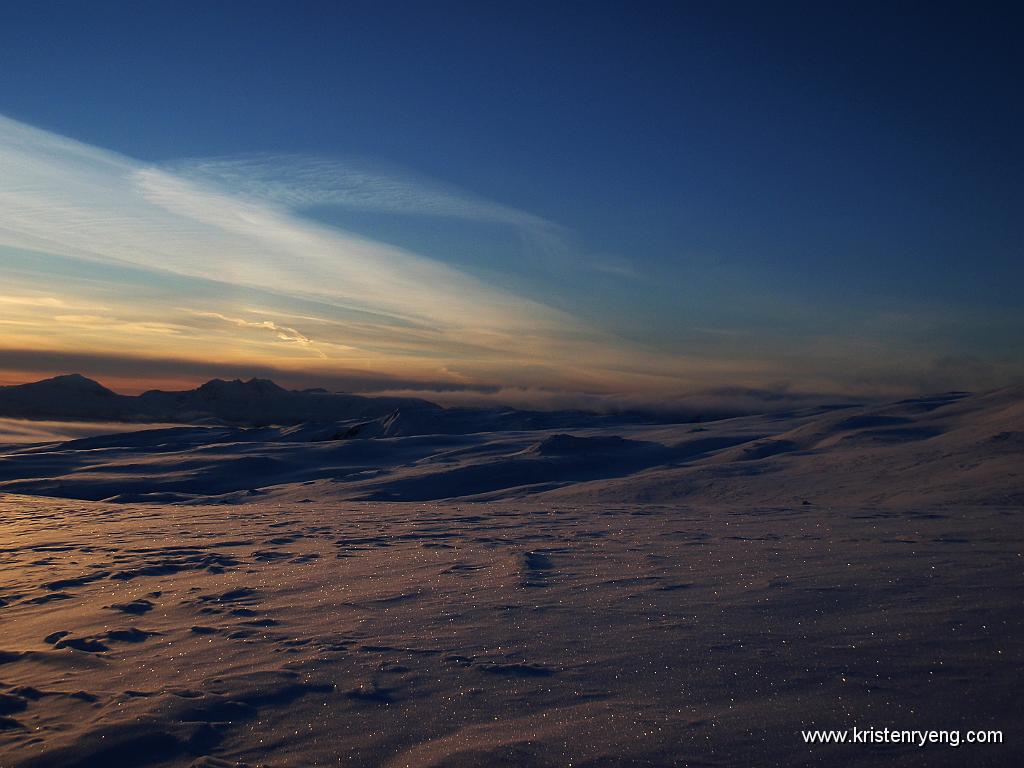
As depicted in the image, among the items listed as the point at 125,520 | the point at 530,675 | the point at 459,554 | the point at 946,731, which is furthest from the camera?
the point at 125,520

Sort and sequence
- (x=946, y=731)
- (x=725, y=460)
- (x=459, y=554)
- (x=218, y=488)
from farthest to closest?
(x=218, y=488)
(x=725, y=460)
(x=459, y=554)
(x=946, y=731)

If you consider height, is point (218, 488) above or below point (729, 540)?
below

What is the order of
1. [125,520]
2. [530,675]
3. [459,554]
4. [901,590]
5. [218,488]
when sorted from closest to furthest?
[530,675], [901,590], [459,554], [125,520], [218,488]

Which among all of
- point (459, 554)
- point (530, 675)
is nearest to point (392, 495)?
point (459, 554)

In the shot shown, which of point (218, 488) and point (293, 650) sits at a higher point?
point (293, 650)

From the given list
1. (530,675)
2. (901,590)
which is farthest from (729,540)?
(530,675)

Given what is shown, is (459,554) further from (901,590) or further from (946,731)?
(946,731)

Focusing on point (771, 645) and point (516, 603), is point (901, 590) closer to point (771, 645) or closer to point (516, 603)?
point (771, 645)

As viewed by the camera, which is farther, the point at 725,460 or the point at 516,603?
the point at 725,460

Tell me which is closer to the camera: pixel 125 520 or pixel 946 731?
pixel 946 731
